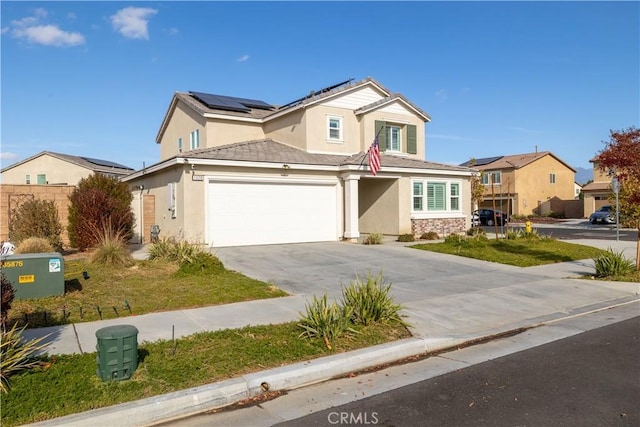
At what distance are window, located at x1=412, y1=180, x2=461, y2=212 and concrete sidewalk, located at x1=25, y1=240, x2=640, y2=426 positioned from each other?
5.99m

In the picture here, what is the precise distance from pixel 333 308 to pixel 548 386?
2966 mm

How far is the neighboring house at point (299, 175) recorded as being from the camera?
56.8 feet

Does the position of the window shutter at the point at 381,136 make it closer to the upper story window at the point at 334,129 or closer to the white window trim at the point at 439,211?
the upper story window at the point at 334,129

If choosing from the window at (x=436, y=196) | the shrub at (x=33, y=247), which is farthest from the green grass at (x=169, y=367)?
the window at (x=436, y=196)

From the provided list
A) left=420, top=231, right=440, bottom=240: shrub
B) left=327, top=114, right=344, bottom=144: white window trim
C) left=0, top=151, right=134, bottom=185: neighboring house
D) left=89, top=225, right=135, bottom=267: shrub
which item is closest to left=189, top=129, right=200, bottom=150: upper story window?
left=327, top=114, right=344, bottom=144: white window trim

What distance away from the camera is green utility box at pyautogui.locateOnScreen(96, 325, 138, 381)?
5.14 metres

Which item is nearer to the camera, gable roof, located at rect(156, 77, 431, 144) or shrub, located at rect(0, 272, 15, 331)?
shrub, located at rect(0, 272, 15, 331)

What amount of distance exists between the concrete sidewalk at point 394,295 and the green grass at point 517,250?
80 cm

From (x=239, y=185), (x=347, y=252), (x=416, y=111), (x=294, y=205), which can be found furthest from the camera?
(x=416, y=111)

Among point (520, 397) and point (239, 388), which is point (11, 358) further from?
point (520, 397)

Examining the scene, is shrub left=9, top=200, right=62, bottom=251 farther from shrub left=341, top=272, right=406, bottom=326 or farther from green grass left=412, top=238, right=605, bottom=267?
green grass left=412, top=238, right=605, bottom=267

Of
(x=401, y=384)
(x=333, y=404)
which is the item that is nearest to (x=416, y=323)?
(x=401, y=384)

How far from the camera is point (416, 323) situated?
25.7 feet

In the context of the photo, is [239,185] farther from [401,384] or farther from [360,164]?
[401,384]
